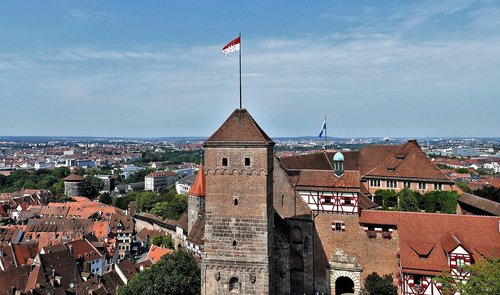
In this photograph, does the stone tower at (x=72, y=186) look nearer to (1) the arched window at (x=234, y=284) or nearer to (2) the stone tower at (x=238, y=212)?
(2) the stone tower at (x=238, y=212)

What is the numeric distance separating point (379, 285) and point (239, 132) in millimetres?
15608

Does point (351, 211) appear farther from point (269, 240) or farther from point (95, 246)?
point (95, 246)

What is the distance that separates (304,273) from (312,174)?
8299mm

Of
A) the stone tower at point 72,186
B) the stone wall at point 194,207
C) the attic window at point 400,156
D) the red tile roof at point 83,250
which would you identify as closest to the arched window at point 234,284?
the attic window at point 400,156

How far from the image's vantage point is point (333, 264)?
37.3m

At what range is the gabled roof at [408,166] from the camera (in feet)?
150

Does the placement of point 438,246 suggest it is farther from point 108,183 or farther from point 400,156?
point 108,183

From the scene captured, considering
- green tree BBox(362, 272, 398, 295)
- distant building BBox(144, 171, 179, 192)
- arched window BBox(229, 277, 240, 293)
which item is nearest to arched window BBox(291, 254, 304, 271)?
green tree BBox(362, 272, 398, 295)

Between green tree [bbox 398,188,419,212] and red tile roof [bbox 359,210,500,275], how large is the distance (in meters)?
9.68

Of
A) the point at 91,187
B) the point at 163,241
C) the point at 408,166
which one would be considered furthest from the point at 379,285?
the point at 91,187

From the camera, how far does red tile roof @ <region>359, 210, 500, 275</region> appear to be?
31.2 meters

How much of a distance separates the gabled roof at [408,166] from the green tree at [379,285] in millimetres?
14436

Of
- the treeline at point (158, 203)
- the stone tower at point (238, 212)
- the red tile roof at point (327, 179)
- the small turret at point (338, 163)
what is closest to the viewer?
the stone tower at point (238, 212)

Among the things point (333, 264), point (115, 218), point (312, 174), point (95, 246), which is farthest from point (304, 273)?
point (115, 218)
